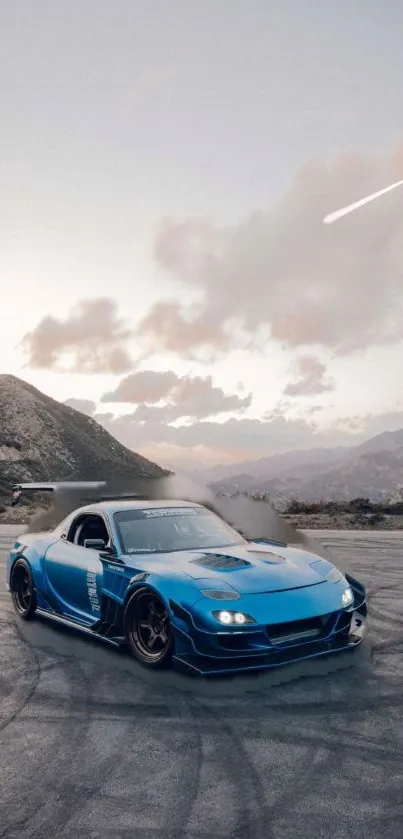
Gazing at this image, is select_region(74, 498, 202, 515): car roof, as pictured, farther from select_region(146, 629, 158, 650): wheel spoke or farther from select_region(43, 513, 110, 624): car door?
select_region(146, 629, 158, 650): wheel spoke

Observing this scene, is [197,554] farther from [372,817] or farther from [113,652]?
[372,817]

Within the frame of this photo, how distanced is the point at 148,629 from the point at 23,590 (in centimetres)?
268

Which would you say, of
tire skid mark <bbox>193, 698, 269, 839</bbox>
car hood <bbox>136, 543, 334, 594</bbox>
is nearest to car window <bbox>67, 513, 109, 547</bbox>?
car hood <bbox>136, 543, 334, 594</bbox>

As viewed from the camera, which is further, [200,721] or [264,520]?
[264,520]

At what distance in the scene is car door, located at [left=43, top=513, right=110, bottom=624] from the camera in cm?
672

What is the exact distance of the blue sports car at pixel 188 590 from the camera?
5496mm

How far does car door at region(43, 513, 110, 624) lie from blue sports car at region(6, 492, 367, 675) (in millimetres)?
11

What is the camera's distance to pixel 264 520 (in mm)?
9070

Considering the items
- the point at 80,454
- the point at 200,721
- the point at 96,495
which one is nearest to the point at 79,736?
the point at 200,721

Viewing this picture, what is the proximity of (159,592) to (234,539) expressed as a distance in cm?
160

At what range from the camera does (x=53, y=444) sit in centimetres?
8944

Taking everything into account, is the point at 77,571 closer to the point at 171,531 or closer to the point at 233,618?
the point at 171,531

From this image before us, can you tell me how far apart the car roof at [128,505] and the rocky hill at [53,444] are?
66.1 meters

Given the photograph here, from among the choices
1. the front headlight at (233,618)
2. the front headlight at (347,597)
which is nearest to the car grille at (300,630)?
the front headlight at (233,618)
